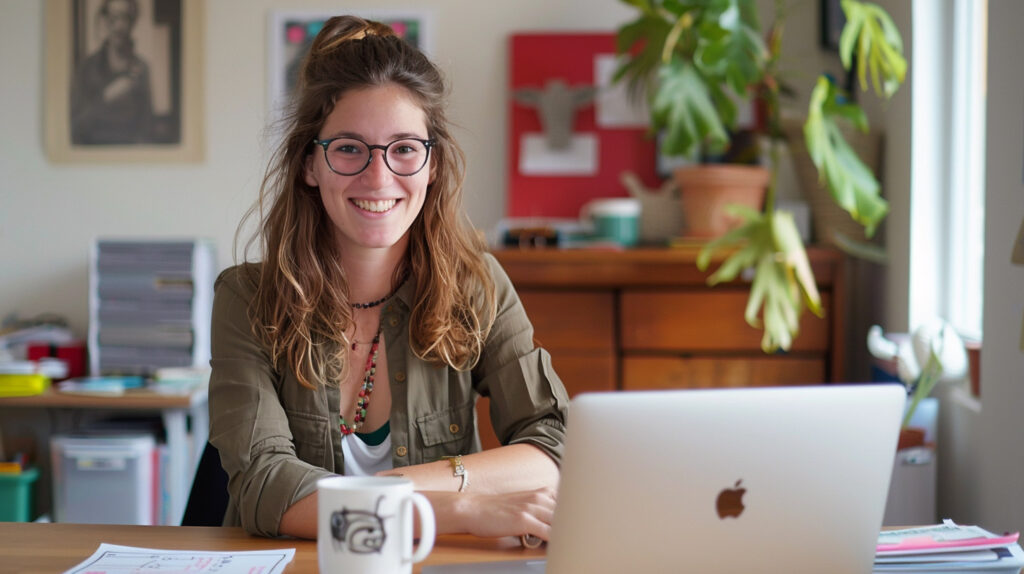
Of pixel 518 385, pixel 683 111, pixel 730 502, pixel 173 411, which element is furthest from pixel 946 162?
pixel 173 411

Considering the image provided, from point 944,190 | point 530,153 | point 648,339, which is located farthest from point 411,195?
point 530,153

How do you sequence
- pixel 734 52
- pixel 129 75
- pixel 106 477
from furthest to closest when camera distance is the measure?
pixel 129 75 → pixel 106 477 → pixel 734 52

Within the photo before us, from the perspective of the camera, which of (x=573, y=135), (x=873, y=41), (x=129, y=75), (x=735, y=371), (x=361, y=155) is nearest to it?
(x=361, y=155)

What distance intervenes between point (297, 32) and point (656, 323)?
165 centimetres

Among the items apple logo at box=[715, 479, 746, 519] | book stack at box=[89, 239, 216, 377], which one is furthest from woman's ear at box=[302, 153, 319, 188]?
book stack at box=[89, 239, 216, 377]

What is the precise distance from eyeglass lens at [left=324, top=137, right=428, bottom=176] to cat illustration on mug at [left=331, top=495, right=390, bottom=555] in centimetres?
68

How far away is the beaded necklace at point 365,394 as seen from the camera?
1.48 meters

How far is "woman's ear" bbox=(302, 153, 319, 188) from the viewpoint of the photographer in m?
1.50

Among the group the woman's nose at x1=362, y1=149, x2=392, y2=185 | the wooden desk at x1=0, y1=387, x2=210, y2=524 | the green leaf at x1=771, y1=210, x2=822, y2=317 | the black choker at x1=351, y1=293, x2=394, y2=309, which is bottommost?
the wooden desk at x1=0, y1=387, x2=210, y2=524

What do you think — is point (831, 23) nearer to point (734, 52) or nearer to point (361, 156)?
point (734, 52)

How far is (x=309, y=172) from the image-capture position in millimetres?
1503

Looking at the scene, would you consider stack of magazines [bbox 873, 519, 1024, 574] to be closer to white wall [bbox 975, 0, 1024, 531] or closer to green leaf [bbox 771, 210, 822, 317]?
white wall [bbox 975, 0, 1024, 531]

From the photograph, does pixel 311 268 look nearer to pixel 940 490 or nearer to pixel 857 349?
pixel 940 490

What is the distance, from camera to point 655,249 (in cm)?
284
